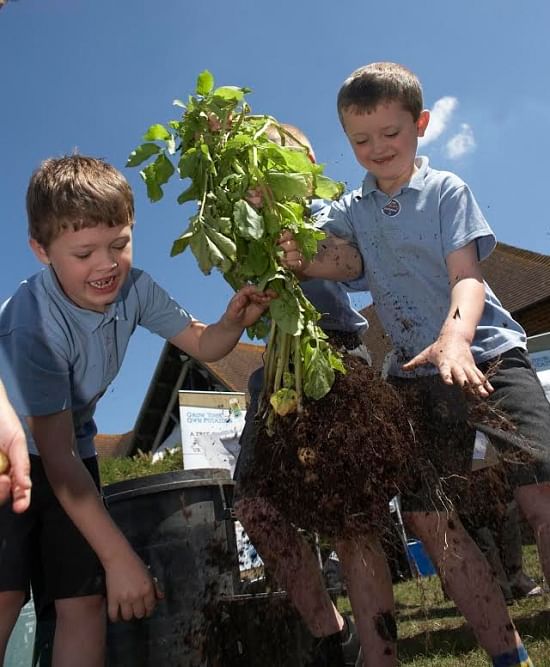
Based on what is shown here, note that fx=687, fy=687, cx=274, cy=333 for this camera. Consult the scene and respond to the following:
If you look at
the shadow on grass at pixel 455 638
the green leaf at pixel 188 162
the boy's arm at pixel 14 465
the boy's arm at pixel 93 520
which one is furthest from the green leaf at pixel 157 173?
the shadow on grass at pixel 455 638

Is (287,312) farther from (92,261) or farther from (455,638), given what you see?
(455,638)

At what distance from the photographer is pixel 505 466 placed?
85.6 inches

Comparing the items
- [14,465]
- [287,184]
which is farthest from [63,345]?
[287,184]

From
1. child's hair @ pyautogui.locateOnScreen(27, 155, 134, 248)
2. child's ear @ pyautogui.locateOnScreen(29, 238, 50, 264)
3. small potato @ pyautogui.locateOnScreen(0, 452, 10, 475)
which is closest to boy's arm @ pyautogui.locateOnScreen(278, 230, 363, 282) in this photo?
child's hair @ pyautogui.locateOnScreen(27, 155, 134, 248)

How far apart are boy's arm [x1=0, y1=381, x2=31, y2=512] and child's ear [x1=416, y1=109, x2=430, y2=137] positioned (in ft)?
5.68

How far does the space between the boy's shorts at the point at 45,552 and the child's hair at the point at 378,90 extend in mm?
1637

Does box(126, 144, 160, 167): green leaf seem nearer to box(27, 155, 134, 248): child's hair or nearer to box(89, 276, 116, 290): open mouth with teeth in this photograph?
box(27, 155, 134, 248): child's hair

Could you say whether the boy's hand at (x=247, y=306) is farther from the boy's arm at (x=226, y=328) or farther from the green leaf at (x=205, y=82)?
the green leaf at (x=205, y=82)

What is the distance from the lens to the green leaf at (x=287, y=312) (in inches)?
88.4

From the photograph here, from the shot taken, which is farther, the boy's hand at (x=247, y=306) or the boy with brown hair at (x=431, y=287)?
the boy's hand at (x=247, y=306)

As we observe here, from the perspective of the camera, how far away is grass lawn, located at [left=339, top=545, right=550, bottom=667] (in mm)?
2826

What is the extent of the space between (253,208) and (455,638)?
8.08ft

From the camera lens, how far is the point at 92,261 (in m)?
2.25

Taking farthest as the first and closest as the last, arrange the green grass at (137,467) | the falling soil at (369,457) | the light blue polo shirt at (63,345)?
the green grass at (137,467) < the light blue polo shirt at (63,345) < the falling soil at (369,457)
